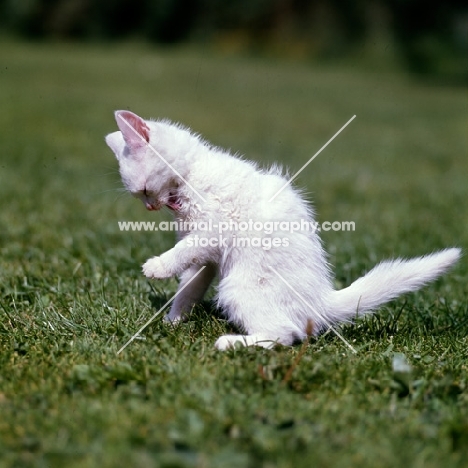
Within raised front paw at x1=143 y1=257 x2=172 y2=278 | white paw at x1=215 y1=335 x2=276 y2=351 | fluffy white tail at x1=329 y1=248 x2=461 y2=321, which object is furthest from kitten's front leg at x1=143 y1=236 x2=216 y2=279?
fluffy white tail at x1=329 y1=248 x2=461 y2=321

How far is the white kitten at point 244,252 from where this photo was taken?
259 cm

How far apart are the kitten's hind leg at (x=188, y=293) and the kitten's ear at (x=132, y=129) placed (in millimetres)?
532

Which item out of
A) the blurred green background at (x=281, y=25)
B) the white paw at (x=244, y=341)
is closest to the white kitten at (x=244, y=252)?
the white paw at (x=244, y=341)

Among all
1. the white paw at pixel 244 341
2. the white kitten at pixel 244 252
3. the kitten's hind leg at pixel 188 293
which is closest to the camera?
the white paw at pixel 244 341

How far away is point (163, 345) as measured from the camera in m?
2.48

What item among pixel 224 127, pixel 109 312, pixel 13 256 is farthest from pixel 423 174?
pixel 109 312

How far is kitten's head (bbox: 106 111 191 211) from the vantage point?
8.85ft

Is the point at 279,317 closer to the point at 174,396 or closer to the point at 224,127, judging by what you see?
the point at 174,396

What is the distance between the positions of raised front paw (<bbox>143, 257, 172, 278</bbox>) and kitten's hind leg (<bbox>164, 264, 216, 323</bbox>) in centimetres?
20

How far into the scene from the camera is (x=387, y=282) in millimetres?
2707

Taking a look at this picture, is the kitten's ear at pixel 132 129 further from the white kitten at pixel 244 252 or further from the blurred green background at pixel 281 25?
the blurred green background at pixel 281 25

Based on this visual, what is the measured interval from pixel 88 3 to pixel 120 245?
57.2 ft

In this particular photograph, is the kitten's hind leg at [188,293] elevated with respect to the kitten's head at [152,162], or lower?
lower

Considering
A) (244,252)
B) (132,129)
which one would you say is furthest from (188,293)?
(132,129)
